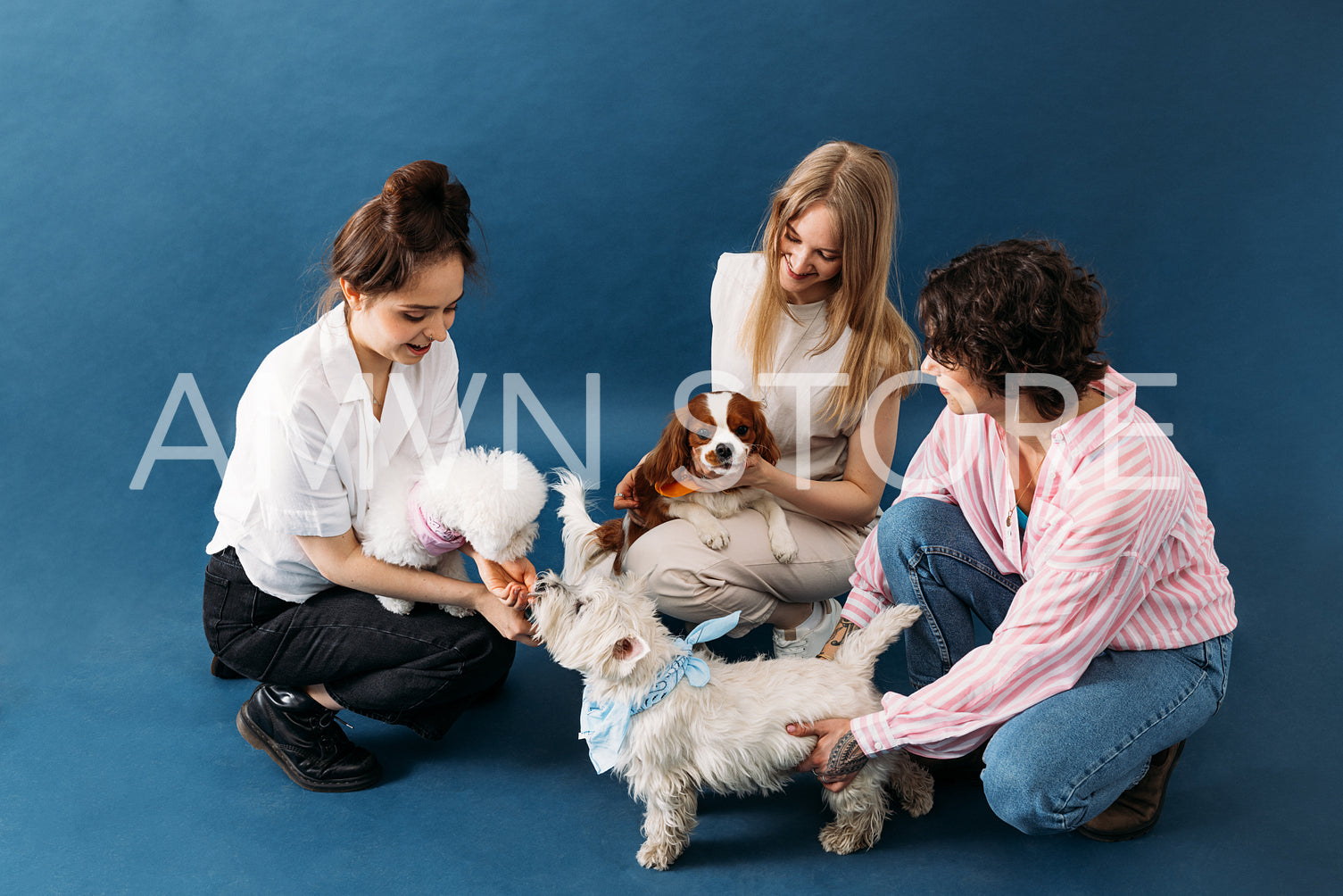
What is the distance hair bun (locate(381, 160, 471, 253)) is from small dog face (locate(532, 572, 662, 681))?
0.66 meters

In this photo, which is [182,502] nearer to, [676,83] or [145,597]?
[145,597]

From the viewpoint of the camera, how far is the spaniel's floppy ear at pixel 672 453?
232cm

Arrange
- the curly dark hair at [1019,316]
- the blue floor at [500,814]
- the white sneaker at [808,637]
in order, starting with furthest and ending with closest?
1. the white sneaker at [808,637]
2. the blue floor at [500,814]
3. the curly dark hair at [1019,316]

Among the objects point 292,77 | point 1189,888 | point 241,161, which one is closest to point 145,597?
point 241,161

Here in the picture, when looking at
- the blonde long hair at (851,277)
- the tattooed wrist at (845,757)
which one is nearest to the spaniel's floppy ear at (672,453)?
the blonde long hair at (851,277)

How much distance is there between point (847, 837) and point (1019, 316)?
3.37 feet

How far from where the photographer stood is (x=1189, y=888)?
1.90m

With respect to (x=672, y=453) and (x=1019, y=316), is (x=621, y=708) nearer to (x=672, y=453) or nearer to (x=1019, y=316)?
(x=672, y=453)

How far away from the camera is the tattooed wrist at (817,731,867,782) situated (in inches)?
72.5

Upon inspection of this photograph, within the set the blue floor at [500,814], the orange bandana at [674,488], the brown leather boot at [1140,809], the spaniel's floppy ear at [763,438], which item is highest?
the spaniel's floppy ear at [763,438]

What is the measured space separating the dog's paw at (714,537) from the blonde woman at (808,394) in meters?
0.02

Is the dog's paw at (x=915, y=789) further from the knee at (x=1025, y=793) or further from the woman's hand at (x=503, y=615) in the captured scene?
the woman's hand at (x=503, y=615)

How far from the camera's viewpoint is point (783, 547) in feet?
8.01

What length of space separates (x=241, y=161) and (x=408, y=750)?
2.17m
